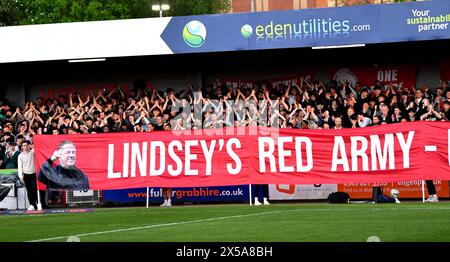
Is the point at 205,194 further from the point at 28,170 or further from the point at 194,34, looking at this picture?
the point at 194,34

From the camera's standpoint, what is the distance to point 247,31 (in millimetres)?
30234

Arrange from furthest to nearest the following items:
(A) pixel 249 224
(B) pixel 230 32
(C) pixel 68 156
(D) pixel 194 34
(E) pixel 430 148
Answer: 1. (D) pixel 194 34
2. (B) pixel 230 32
3. (C) pixel 68 156
4. (E) pixel 430 148
5. (A) pixel 249 224

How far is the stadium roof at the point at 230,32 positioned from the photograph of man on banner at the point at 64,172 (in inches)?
229

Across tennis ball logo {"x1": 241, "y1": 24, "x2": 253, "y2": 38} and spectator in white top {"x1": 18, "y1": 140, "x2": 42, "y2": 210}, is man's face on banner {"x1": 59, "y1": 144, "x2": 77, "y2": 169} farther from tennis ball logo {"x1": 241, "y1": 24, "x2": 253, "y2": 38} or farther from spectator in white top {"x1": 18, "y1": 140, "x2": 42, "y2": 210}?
tennis ball logo {"x1": 241, "y1": 24, "x2": 253, "y2": 38}

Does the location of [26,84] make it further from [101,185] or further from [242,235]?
[242,235]

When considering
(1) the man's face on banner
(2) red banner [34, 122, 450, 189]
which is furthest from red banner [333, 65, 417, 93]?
(1) the man's face on banner

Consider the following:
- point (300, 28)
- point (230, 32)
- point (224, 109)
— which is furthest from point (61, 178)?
point (300, 28)

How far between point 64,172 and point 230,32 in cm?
759

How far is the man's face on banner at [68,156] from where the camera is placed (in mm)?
26031

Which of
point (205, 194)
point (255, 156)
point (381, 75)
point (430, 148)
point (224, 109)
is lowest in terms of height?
point (205, 194)

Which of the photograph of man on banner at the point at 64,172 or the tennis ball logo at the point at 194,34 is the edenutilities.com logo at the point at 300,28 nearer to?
the tennis ball logo at the point at 194,34

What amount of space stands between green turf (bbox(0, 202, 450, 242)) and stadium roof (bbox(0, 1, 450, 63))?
8.63 m

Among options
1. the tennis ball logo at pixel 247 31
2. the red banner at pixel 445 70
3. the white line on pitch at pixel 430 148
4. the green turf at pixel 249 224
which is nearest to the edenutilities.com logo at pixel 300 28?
the tennis ball logo at pixel 247 31
